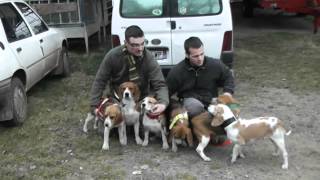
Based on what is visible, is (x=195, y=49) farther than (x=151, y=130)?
No

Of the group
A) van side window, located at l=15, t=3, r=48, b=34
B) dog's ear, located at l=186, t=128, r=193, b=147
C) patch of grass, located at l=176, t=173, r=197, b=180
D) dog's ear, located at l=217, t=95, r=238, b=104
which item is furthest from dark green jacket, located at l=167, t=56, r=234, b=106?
van side window, located at l=15, t=3, r=48, b=34

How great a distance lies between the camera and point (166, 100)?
545 centimetres

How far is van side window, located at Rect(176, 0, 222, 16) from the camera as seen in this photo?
739cm

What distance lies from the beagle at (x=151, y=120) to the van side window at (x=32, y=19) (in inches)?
118

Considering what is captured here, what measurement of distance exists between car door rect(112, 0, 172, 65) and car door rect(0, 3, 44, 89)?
3.85 ft

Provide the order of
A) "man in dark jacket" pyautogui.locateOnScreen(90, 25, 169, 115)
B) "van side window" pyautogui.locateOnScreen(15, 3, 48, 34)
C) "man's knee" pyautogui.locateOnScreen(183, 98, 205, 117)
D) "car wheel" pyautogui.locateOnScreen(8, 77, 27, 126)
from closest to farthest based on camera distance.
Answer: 1. "man's knee" pyautogui.locateOnScreen(183, 98, 205, 117)
2. "man in dark jacket" pyautogui.locateOnScreen(90, 25, 169, 115)
3. "car wheel" pyautogui.locateOnScreen(8, 77, 27, 126)
4. "van side window" pyautogui.locateOnScreen(15, 3, 48, 34)

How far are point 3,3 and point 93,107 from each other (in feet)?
7.87

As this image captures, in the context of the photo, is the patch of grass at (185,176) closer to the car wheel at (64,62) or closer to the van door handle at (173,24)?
the van door handle at (173,24)

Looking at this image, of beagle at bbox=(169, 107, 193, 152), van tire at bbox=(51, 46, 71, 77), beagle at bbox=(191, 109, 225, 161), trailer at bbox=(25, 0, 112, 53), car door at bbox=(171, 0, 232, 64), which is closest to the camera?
beagle at bbox=(191, 109, 225, 161)

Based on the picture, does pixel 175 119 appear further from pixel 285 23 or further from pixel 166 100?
pixel 285 23

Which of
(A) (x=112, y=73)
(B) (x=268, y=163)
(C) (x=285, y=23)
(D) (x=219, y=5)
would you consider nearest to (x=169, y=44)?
(D) (x=219, y=5)

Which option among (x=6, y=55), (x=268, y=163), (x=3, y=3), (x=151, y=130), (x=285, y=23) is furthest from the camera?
(x=285, y=23)

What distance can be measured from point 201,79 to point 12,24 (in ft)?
9.59

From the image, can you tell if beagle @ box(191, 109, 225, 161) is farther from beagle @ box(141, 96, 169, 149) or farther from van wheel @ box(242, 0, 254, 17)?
van wheel @ box(242, 0, 254, 17)
